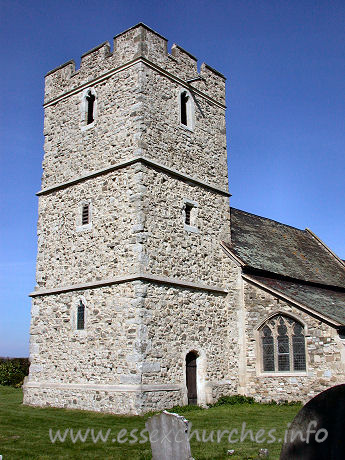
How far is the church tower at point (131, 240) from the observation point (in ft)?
48.0

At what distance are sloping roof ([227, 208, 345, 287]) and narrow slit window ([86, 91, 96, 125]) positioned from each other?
683 centimetres

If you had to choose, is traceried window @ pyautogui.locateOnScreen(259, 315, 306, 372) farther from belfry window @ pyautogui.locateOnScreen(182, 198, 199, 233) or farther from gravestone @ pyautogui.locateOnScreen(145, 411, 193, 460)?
gravestone @ pyautogui.locateOnScreen(145, 411, 193, 460)

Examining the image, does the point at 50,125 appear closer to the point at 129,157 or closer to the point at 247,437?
the point at 129,157

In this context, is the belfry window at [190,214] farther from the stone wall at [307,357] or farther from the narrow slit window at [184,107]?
the narrow slit window at [184,107]

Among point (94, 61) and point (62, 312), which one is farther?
point (94, 61)

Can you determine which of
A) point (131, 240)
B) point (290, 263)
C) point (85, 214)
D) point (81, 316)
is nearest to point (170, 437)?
point (131, 240)

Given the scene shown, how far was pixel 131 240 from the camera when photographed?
1499 cm

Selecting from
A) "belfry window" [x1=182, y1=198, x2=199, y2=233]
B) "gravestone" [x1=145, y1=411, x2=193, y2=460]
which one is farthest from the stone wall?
"gravestone" [x1=145, y1=411, x2=193, y2=460]

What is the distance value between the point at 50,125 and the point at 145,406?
11.0m

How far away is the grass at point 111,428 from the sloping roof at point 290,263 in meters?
4.06

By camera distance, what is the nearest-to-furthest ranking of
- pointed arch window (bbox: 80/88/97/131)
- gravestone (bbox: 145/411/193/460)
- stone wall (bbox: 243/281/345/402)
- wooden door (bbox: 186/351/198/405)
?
1. gravestone (bbox: 145/411/193/460)
2. stone wall (bbox: 243/281/345/402)
3. wooden door (bbox: 186/351/198/405)
4. pointed arch window (bbox: 80/88/97/131)

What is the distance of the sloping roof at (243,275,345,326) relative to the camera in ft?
53.1

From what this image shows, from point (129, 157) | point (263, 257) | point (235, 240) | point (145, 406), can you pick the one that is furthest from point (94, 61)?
point (145, 406)

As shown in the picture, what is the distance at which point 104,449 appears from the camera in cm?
926
